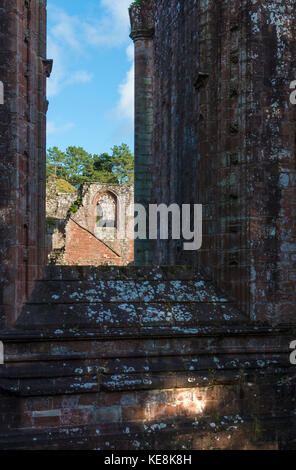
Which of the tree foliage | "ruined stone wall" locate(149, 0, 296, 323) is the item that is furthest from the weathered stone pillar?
the tree foliage

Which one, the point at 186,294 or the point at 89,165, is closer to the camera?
the point at 186,294

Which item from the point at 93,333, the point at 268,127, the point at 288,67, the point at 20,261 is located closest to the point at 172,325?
the point at 93,333

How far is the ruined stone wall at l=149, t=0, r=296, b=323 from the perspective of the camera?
5.25 metres

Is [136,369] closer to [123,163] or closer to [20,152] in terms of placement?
[20,152]

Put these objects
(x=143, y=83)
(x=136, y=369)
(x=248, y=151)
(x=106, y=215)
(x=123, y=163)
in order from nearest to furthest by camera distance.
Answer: (x=136, y=369)
(x=248, y=151)
(x=143, y=83)
(x=106, y=215)
(x=123, y=163)

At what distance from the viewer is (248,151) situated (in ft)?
17.4

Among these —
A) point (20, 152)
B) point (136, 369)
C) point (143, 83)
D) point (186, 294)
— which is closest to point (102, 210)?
point (143, 83)

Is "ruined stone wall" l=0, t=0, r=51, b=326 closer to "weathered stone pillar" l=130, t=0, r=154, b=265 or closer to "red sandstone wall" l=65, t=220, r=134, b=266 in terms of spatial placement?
"weathered stone pillar" l=130, t=0, r=154, b=265

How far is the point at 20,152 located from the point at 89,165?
39.4 metres

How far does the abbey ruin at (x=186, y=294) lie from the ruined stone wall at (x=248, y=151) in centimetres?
2

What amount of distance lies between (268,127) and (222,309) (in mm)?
2174

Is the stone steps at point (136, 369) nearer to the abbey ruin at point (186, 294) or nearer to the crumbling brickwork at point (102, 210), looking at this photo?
the abbey ruin at point (186, 294)

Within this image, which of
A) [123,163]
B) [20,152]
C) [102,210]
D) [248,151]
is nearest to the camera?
[20,152]

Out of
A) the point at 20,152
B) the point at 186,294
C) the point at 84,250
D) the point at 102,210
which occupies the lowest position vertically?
the point at 186,294
